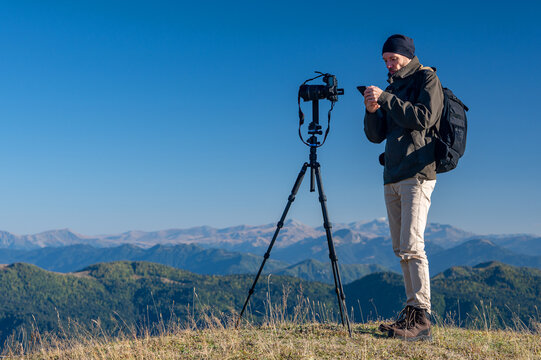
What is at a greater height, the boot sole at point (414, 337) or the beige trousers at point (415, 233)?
the beige trousers at point (415, 233)

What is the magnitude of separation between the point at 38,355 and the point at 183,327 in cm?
216

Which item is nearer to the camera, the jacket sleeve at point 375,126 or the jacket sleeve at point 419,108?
the jacket sleeve at point 419,108

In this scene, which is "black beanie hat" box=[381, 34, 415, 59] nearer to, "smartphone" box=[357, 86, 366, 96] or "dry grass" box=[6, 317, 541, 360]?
"smartphone" box=[357, 86, 366, 96]

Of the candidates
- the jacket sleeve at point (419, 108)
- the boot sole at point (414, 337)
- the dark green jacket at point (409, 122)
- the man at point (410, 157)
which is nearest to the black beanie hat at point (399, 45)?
the man at point (410, 157)

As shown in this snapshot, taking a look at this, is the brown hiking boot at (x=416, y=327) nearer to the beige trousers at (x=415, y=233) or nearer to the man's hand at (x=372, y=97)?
the beige trousers at (x=415, y=233)

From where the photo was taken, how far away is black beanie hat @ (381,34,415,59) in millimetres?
5371

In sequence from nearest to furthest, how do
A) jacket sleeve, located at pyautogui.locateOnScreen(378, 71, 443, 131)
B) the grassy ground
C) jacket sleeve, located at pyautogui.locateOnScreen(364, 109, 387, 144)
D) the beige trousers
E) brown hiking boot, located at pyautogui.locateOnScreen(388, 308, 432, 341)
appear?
1. the grassy ground
2. jacket sleeve, located at pyautogui.locateOnScreen(378, 71, 443, 131)
3. the beige trousers
4. brown hiking boot, located at pyautogui.locateOnScreen(388, 308, 432, 341)
5. jacket sleeve, located at pyautogui.locateOnScreen(364, 109, 387, 144)

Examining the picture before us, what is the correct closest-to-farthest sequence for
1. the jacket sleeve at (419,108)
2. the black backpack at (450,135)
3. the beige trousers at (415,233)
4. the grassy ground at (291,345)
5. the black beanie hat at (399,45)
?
the grassy ground at (291,345) → the jacket sleeve at (419,108) → the black backpack at (450,135) → the beige trousers at (415,233) → the black beanie hat at (399,45)

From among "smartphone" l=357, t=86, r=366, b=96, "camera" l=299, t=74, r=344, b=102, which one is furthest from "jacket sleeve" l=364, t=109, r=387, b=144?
"camera" l=299, t=74, r=344, b=102

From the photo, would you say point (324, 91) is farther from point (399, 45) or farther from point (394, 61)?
point (399, 45)

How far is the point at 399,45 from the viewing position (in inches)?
211

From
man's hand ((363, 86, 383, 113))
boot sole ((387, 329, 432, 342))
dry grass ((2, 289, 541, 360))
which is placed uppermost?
man's hand ((363, 86, 383, 113))

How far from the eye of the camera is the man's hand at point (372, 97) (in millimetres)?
4988

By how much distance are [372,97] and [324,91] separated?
82 cm
